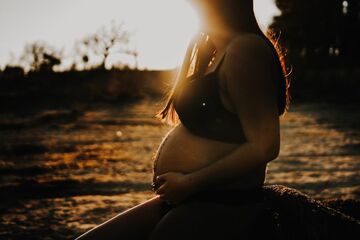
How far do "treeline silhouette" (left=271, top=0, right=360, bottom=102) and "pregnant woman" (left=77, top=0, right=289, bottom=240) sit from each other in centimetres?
2704

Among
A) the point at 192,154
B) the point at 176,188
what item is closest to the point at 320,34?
the point at 192,154

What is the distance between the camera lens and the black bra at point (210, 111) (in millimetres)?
1669

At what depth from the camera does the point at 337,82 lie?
81.9ft

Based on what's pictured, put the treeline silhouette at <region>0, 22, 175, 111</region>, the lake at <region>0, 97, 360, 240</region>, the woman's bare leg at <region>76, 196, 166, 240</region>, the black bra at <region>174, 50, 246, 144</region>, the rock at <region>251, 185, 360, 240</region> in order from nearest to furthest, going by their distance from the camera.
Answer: the black bra at <region>174, 50, 246, 144</region> → the rock at <region>251, 185, 360, 240</region> → the woman's bare leg at <region>76, 196, 166, 240</region> → the lake at <region>0, 97, 360, 240</region> → the treeline silhouette at <region>0, 22, 175, 111</region>

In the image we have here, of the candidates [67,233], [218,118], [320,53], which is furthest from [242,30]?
[320,53]

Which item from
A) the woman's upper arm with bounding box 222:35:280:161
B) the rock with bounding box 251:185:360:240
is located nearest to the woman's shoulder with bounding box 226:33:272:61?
the woman's upper arm with bounding box 222:35:280:161

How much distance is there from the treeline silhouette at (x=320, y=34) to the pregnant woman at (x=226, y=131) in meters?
27.0

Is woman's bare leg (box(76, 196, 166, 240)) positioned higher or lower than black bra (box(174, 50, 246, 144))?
lower

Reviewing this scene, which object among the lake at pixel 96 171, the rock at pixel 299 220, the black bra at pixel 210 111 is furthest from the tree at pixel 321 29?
the black bra at pixel 210 111

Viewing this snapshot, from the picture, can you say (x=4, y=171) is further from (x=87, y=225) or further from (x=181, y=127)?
(x=181, y=127)

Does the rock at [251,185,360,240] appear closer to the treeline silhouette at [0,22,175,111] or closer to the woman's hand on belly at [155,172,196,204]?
the woman's hand on belly at [155,172,196,204]

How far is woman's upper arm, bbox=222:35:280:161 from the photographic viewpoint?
1578 millimetres

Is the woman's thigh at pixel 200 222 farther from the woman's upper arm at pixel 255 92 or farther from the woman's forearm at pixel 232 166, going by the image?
the woman's upper arm at pixel 255 92

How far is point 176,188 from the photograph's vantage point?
1.64 metres
